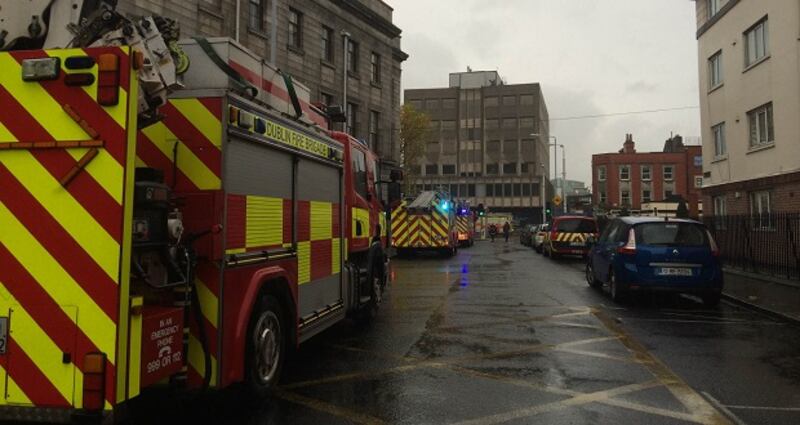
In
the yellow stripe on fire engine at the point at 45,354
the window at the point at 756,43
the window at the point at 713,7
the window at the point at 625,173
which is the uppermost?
the window at the point at 713,7

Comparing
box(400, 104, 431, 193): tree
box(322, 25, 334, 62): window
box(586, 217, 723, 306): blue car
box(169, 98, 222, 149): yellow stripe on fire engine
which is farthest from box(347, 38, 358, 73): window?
box(169, 98, 222, 149): yellow stripe on fire engine

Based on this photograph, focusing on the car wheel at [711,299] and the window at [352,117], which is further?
the window at [352,117]

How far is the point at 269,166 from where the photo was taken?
4.93 m

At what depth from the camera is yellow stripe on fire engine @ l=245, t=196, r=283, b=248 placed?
4.61 m

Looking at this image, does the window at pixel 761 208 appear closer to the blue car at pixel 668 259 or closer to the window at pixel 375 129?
the blue car at pixel 668 259

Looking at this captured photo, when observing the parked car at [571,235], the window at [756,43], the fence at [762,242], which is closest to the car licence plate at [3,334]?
the fence at [762,242]

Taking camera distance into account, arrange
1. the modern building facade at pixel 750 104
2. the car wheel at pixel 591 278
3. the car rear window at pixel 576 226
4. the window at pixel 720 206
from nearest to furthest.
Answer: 1. the car wheel at pixel 591 278
2. the modern building facade at pixel 750 104
3. the window at pixel 720 206
4. the car rear window at pixel 576 226

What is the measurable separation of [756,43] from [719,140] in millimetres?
4302

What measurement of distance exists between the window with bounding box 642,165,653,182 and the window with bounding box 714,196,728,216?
167 ft

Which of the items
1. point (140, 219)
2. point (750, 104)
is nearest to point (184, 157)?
point (140, 219)

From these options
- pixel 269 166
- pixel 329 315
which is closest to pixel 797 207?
pixel 329 315

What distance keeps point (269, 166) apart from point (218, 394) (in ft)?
6.50

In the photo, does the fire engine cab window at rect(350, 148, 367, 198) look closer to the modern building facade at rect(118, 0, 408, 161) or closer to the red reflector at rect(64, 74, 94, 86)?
the red reflector at rect(64, 74, 94, 86)

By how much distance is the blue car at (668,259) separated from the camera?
10.4 meters
